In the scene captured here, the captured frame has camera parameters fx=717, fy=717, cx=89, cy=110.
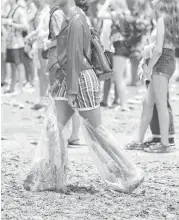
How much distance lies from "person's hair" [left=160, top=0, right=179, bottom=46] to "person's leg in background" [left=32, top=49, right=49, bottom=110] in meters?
4.21

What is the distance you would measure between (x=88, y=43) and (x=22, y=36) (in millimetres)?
8450

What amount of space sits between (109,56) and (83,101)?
1417mm

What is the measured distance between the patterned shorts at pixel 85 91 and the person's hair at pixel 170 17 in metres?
2.09

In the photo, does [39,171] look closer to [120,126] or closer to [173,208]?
[173,208]

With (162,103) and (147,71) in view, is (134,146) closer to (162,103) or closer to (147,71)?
(162,103)

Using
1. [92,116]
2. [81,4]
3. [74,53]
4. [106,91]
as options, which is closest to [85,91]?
[92,116]

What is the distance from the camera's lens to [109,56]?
7.50m

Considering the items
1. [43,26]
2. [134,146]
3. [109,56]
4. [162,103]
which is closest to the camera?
[109,56]

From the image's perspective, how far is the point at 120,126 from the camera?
11.1 m

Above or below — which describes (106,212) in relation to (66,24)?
below

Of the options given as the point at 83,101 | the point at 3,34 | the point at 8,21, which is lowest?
the point at 83,101

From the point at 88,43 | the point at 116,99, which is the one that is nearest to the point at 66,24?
the point at 88,43

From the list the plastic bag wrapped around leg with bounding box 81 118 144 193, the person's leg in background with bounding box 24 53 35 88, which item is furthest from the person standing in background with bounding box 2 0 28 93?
the plastic bag wrapped around leg with bounding box 81 118 144 193

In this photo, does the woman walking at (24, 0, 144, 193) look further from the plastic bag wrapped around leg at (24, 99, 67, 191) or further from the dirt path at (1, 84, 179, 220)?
the dirt path at (1, 84, 179, 220)
